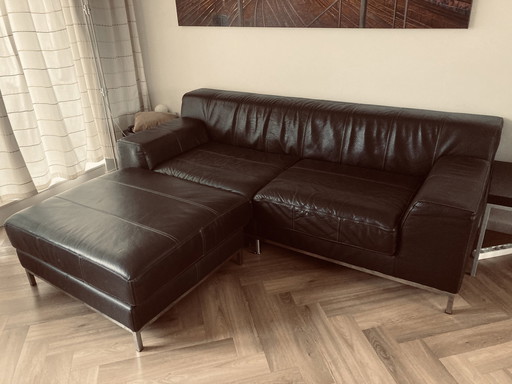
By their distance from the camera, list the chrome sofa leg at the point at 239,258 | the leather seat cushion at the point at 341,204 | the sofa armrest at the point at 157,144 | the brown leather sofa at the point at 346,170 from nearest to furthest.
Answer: the brown leather sofa at the point at 346,170 < the leather seat cushion at the point at 341,204 < the chrome sofa leg at the point at 239,258 < the sofa armrest at the point at 157,144

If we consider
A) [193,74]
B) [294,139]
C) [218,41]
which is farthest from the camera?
[193,74]

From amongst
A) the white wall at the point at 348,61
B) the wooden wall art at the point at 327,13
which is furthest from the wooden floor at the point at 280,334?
the wooden wall art at the point at 327,13

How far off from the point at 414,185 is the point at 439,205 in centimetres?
48

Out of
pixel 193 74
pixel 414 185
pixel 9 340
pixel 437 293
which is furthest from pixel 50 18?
pixel 437 293

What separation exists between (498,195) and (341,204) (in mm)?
751

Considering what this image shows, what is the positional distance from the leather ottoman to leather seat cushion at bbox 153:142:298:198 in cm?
12

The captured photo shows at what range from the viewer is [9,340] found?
6.17ft

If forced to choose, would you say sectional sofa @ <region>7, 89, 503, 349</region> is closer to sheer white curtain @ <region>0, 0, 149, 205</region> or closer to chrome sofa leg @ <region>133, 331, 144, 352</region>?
chrome sofa leg @ <region>133, 331, 144, 352</region>

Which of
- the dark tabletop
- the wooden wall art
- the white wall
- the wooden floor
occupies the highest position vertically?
the wooden wall art

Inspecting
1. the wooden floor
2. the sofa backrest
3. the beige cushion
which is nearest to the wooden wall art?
the sofa backrest

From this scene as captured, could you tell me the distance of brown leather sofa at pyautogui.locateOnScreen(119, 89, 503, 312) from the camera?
185 cm

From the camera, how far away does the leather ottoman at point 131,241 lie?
5.52 feet

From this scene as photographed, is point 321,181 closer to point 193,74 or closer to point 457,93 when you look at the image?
point 457,93

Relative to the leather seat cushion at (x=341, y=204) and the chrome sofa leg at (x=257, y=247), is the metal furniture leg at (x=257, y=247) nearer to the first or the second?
the chrome sofa leg at (x=257, y=247)
